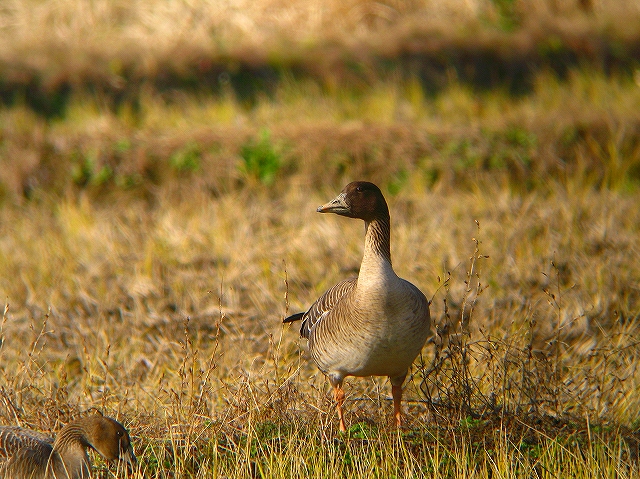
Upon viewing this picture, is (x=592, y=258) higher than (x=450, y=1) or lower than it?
lower

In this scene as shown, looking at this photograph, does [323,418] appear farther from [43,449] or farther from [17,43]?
[17,43]

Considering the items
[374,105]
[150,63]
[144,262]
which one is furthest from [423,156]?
[150,63]

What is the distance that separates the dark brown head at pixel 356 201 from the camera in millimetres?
3943

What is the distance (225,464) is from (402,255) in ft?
10.9

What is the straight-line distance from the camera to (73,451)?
341 cm

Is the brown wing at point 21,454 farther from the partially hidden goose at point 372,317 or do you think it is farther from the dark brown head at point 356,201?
the dark brown head at point 356,201

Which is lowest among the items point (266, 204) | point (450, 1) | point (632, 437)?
point (266, 204)

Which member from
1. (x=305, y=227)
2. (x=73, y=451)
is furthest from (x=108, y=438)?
(x=305, y=227)

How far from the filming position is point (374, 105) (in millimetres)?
10094

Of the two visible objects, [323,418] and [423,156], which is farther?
[423,156]

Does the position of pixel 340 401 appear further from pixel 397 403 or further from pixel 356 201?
pixel 356 201

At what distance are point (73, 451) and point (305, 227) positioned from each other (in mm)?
4157

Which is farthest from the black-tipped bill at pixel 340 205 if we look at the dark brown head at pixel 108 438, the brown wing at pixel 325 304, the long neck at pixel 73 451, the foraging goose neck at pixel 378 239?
the long neck at pixel 73 451

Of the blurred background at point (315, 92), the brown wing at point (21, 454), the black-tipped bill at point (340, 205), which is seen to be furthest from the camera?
the blurred background at point (315, 92)
